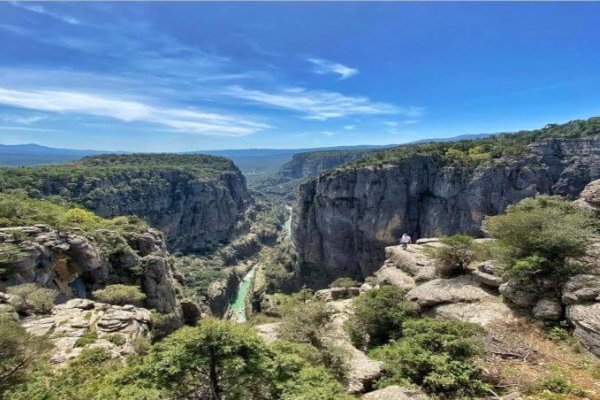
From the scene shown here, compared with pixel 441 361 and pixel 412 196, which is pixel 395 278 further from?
pixel 412 196

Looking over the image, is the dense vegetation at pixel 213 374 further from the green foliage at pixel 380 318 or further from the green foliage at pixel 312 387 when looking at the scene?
the green foliage at pixel 380 318

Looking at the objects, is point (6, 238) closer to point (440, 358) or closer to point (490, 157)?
point (440, 358)

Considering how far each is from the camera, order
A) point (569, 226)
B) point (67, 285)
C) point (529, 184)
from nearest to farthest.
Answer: point (569, 226), point (67, 285), point (529, 184)

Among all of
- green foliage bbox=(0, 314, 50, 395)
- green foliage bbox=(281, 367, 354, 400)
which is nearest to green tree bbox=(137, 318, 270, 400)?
green foliage bbox=(281, 367, 354, 400)

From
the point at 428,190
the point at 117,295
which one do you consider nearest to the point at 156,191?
the point at 428,190

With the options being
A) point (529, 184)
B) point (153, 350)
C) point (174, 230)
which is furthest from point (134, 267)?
point (174, 230)

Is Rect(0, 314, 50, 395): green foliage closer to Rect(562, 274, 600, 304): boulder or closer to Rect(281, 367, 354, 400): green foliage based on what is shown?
Rect(281, 367, 354, 400): green foliage
